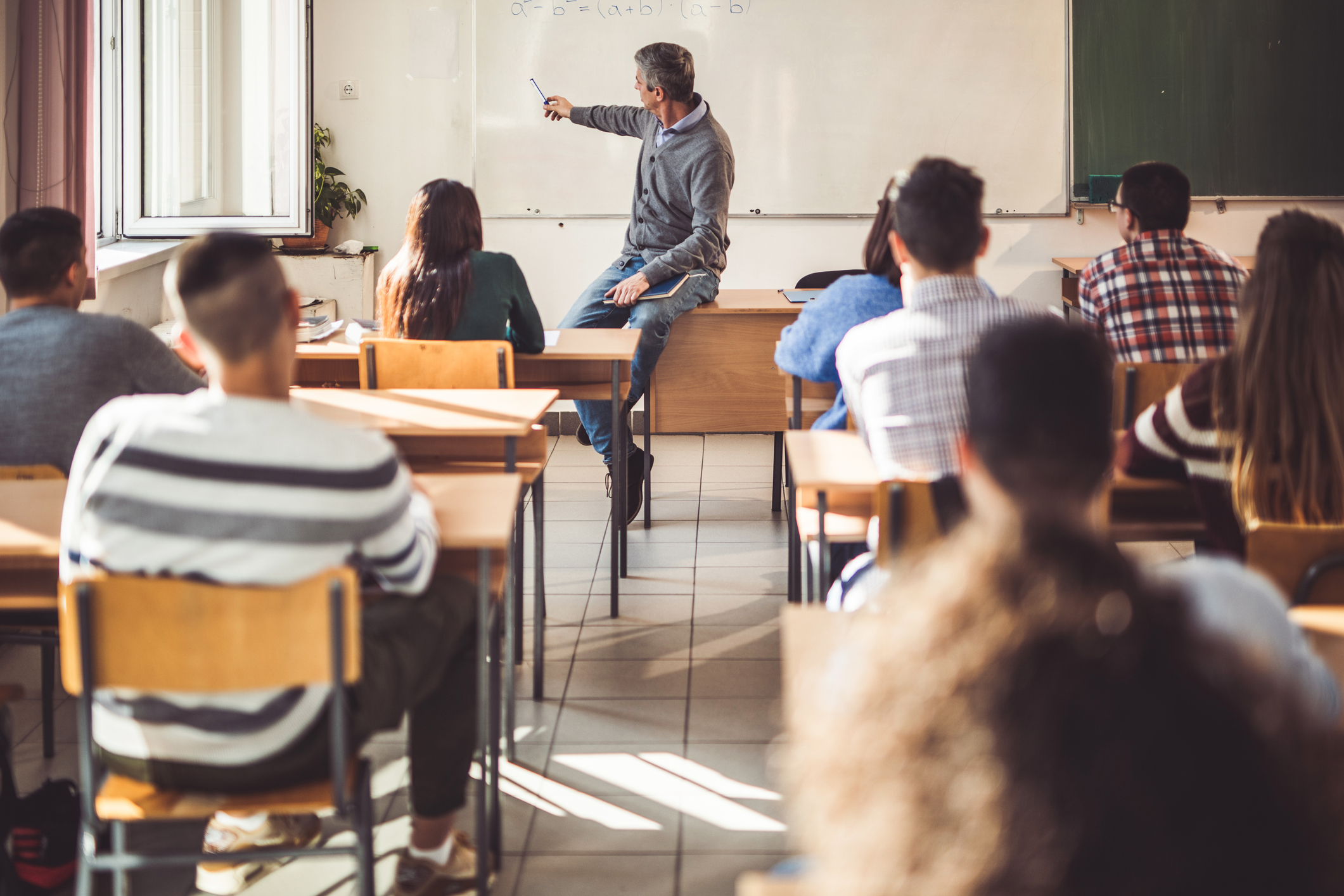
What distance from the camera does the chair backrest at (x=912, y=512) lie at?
1.78 meters

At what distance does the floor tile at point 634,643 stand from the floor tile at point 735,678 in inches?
4.3

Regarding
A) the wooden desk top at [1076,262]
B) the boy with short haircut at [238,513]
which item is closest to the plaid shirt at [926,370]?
the boy with short haircut at [238,513]

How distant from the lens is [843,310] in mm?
2848

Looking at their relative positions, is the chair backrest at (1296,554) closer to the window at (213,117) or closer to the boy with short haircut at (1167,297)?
the boy with short haircut at (1167,297)

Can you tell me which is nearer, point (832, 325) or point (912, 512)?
point (912, 512)

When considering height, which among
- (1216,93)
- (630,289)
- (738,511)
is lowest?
(738,511)

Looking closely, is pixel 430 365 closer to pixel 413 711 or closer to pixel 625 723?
pixel 625 723

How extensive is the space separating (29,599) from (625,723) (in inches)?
52.2

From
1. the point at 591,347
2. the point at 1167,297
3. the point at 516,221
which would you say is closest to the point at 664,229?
the point at 591,347

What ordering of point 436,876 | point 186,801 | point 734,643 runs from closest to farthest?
point 186,801
point 436,876
point 734,643

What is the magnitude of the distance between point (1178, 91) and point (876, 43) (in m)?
1.43

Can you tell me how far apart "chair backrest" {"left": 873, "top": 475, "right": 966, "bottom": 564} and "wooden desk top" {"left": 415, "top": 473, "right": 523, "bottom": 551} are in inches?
23.0

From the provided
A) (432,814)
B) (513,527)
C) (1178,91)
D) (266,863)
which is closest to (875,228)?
(513,527)

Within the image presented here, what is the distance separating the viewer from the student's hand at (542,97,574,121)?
16.0 ft
